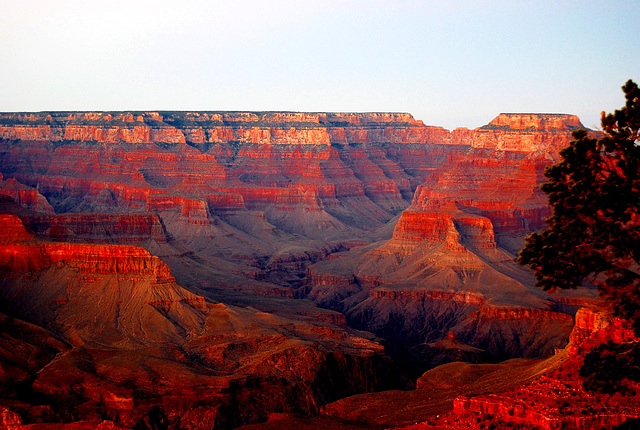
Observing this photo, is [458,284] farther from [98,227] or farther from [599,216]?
[599,216]

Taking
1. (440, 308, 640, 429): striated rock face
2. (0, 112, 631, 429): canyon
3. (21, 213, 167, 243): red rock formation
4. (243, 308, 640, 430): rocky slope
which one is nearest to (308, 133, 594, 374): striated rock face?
(0, 112, 631, 429): canyon

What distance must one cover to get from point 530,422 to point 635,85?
48.0 feet

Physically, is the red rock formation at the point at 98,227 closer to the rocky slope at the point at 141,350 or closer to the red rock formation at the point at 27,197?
the rocky slope at the point at 141,350

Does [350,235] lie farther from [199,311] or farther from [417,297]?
[199,311]

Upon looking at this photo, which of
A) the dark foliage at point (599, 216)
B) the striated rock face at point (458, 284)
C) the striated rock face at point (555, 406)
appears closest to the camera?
the dark foliage at point (599, 216)

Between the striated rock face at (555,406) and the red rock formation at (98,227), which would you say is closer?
the striated rock face at (555,406)

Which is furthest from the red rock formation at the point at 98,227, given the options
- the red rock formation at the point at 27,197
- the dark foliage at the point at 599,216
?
the dark foliage at the point at 599,216

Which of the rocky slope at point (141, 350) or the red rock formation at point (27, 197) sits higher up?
the red rock formation at point (27, 197)

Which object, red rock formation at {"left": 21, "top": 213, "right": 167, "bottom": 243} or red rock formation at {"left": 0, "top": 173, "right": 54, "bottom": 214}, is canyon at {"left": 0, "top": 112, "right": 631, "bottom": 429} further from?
red rock formation at {"left": 0, "top": 173, "right": 54, "bottom": 214}

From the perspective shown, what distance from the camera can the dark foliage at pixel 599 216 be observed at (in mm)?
35594

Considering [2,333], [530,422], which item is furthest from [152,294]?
[530,422]

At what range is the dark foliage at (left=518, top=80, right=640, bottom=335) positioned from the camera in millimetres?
35594

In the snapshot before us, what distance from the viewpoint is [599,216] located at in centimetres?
3612

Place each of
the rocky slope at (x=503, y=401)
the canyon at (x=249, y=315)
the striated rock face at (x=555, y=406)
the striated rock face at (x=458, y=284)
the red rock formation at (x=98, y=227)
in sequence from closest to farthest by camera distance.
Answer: the striated rock face at (x=555, y=406) → the rocky slope at (x=503, y=401) → the canyon at (x=249, y=315) → the striated rock face at (x=458, y=284) → the red rock formation at (x=98, y=227)
